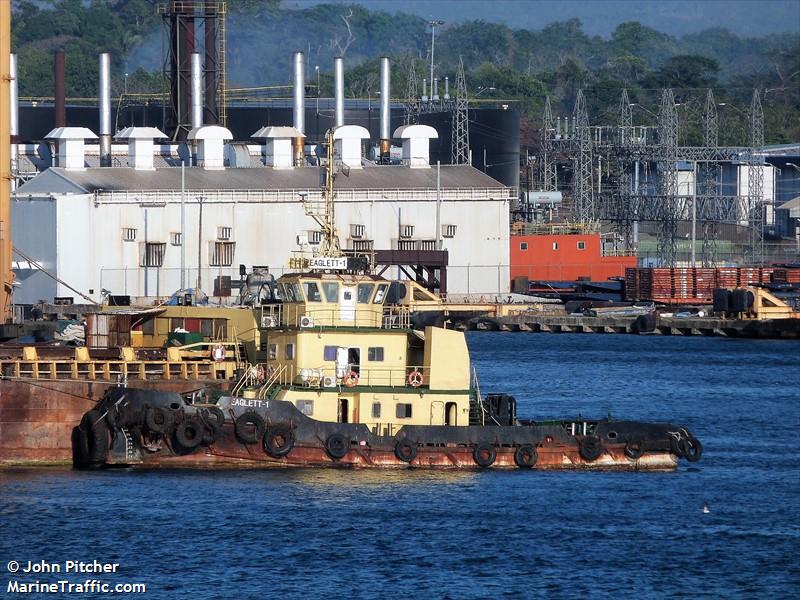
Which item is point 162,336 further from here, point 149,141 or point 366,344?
point 149,141

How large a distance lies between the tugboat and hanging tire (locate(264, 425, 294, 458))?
0.07 ft

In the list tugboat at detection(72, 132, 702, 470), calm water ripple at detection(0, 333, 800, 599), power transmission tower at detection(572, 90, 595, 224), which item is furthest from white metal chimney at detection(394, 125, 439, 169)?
tugboat at detection(72, 132, 702, 470)

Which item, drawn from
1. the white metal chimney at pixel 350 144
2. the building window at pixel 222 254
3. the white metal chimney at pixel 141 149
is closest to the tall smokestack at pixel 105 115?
the white metal chimney at pixel 141 149

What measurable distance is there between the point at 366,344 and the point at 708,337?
145 ft

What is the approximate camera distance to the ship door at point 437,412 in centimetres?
4059

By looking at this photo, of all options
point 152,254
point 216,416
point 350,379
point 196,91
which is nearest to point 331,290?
point 350,379

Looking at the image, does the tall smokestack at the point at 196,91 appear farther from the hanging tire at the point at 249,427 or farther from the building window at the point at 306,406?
the hanging tire at the point at 249,427

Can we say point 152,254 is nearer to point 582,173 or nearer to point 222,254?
point 222,254

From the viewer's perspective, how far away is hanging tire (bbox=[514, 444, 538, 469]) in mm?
40688

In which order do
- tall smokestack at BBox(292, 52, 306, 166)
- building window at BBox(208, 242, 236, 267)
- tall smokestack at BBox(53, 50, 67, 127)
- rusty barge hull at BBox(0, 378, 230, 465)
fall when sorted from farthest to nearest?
tall smokestack at BBox(292, 52, 306, 166) → tall smokestack at BBox(53, 50, 67, 127) → building window at BBox(208, 242, 236, 267) → rusty barge hull at BBox(0, 378, 230, 465)

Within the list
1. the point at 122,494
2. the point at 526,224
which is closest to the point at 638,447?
the point at 122,494

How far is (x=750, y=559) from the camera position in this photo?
3381 cm

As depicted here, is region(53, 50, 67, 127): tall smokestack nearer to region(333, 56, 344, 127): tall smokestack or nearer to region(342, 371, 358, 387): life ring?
region(333, 56, 344, 127): tall smokestack

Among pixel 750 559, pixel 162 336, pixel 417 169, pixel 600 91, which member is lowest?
pixel 750 559
